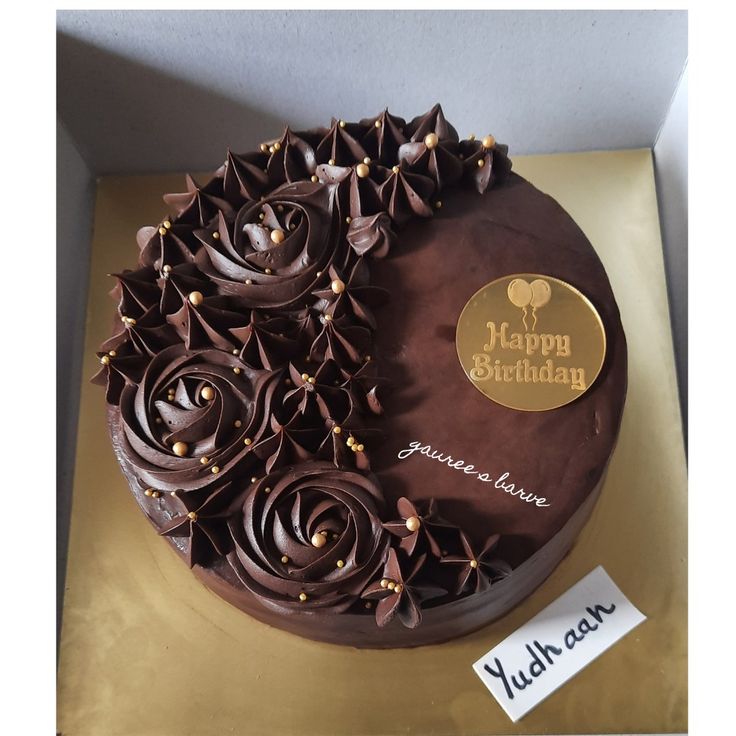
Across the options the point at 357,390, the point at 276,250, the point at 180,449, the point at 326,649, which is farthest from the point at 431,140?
the point at 326,649

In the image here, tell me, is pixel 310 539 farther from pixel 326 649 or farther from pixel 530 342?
pixel 530 342

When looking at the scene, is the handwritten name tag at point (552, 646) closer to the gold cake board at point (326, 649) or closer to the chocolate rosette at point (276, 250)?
the gold cake board at point (326, 649)

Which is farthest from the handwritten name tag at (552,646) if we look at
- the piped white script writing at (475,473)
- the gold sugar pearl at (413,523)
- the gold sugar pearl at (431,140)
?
the gold sugar pearl at (431,140)

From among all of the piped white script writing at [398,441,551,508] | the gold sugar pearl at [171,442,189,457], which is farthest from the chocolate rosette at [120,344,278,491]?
the piped white script writing at [398,441,551,508]

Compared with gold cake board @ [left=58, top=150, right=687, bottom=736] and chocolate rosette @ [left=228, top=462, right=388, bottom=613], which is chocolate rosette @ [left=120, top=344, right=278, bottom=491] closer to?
chocolate rosette @ [left=228, top=462, right=388, bottom=613]

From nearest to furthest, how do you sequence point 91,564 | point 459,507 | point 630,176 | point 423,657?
point 459,507 → point 423,657 → point 91,564 → point 630,176

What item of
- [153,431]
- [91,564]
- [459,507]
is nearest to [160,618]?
[91,564]

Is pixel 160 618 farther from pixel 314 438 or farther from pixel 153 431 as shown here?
pixel 314 438
